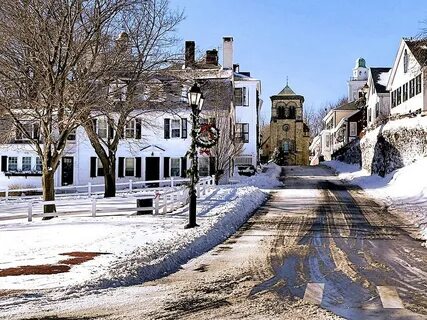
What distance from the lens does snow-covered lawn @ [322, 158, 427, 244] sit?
21.9 m

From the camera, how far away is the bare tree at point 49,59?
20359mm

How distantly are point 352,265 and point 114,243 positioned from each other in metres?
5.78

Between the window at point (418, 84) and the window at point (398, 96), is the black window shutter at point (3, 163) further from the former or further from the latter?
the window at point (398, 96)

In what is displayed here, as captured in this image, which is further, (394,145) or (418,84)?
(418,84)

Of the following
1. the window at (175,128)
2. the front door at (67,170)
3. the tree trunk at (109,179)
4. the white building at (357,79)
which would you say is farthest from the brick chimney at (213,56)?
the white building at (357,79)

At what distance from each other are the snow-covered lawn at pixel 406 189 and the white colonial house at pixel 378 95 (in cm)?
1724

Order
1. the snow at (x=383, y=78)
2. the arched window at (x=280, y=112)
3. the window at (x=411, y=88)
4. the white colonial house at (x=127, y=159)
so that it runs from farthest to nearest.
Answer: the arched window at (x=280, y=112), the snow at (x=383, y=78), the window at (x=411, y=88), the white colonial house at (x=127, y=159)

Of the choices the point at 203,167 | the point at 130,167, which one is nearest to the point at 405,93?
the point at 203,167

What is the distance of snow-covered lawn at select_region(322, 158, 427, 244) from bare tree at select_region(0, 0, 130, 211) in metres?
13.1

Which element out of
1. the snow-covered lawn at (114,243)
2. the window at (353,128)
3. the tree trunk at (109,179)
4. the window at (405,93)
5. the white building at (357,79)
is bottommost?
the snow-covered lawn at (114,243)

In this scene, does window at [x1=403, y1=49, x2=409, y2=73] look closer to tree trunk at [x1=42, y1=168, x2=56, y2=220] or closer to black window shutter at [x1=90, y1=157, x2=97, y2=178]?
black window shutter at [x1=90, y1=157, x2=97, y2=178]

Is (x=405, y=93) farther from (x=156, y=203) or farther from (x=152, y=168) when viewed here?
(x=156, y=203)

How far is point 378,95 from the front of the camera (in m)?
57.5

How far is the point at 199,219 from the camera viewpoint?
61.6 ft
